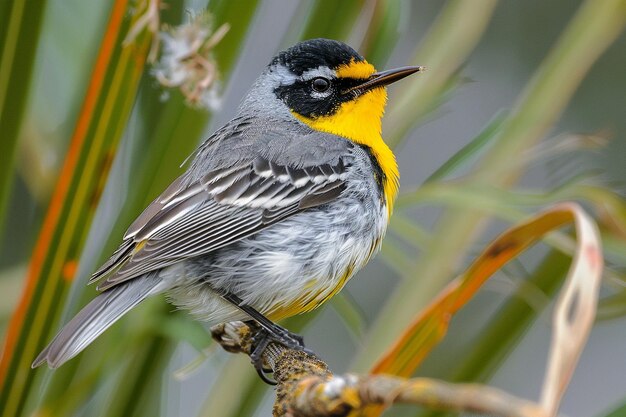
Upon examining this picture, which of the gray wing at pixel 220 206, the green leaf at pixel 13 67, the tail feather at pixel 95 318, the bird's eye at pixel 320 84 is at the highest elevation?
the bird's eye at pixel 320 84

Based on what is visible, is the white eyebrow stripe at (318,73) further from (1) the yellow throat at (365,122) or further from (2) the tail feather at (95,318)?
(2) the tail feather at (95,318)

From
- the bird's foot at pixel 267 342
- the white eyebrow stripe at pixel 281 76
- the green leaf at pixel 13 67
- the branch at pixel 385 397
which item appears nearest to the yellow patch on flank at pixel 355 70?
the white eyebrow stripe at pixel 281 76

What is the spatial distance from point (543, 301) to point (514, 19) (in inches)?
91.8

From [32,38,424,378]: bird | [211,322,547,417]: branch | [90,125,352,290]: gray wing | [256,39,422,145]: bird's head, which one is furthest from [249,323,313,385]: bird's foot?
[256,39,422,145]: bird's head

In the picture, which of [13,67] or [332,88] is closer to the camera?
[13,67]

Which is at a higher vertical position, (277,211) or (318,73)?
(318,73)

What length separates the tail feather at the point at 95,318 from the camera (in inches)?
76.3

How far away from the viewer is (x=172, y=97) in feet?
7.80

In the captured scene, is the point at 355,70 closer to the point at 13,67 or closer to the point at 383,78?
the point at 383,78

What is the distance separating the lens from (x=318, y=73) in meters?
2.74

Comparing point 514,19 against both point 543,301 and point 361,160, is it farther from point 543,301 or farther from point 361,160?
point 543,301

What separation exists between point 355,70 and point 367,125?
0.17m

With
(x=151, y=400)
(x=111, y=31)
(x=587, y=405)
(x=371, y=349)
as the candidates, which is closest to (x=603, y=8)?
(x=371, y=349)

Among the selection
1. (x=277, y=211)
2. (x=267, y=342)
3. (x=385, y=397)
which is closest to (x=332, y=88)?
(x=277, y=211)
